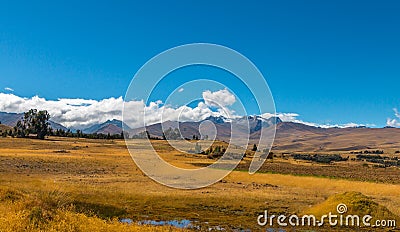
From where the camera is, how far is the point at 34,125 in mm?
157375

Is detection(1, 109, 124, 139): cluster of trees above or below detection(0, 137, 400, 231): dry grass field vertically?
above

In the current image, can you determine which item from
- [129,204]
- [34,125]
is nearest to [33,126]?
[34,125]

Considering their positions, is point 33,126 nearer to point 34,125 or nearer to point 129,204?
point 34,125

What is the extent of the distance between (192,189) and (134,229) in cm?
2501

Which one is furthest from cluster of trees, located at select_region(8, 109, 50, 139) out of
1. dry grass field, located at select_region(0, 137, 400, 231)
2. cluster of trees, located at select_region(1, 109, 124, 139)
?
dry grass field, located at select_region(0, 137, 400, 231)

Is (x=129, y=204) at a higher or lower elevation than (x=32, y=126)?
lower

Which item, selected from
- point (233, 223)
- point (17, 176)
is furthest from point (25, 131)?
point (233, 223)

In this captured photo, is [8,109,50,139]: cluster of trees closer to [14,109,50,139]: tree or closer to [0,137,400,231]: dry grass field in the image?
[14,109,50,139]: tree

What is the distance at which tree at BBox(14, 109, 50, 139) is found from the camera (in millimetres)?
154750

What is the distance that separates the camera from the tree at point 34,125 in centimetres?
15475

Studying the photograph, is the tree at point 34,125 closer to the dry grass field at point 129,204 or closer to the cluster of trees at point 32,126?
the cluster of trees at point 32,126

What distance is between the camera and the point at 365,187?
5331cm

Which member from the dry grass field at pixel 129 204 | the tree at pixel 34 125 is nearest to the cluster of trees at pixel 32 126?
the tree at pixel 34 125

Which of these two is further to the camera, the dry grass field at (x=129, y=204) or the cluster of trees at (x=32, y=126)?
the cluster of trees at (x=32, y=126)
